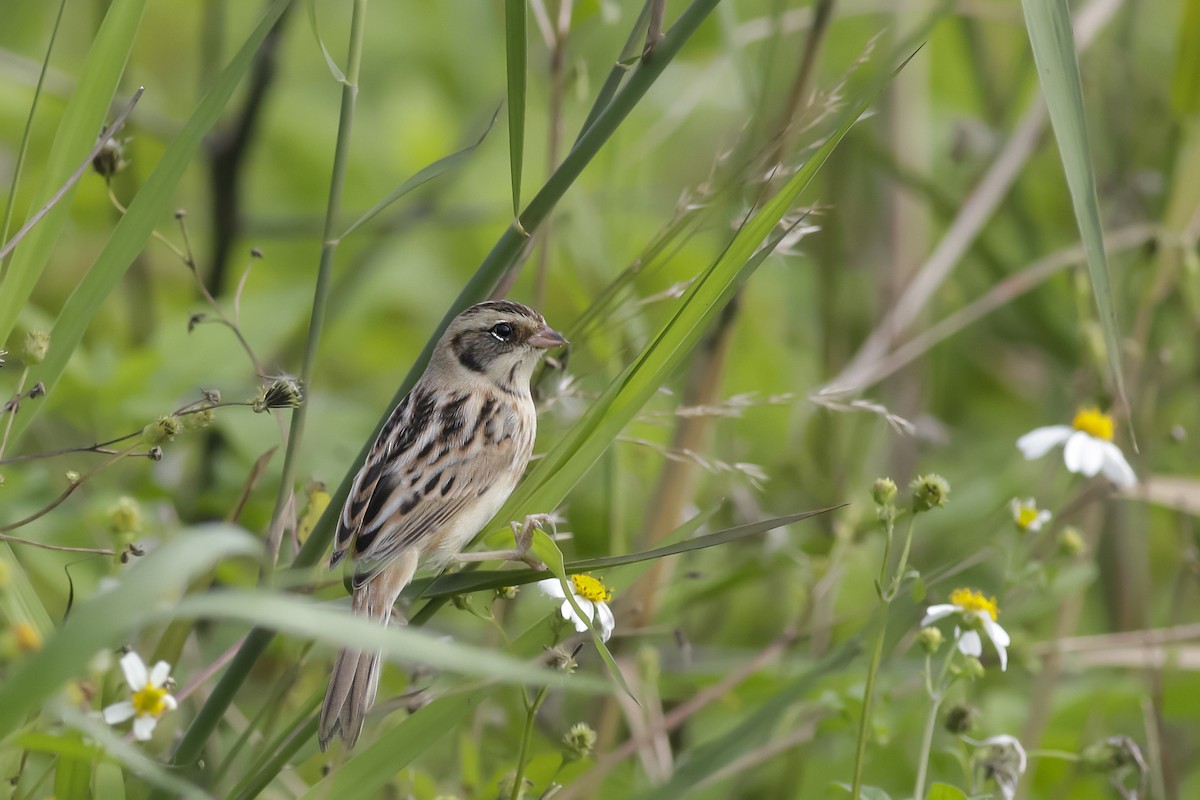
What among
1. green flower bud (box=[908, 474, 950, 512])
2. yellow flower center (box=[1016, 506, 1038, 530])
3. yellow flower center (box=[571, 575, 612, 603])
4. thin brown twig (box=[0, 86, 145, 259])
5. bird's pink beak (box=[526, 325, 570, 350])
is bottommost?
yellow flower center (box=[1016, 506, 1038, 530])

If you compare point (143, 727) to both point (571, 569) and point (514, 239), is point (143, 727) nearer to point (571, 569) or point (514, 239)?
point (571, 569)

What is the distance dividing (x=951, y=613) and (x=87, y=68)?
4.67ft

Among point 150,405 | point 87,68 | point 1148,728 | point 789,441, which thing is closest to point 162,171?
point 87,68

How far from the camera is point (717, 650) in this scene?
3297 millimetres

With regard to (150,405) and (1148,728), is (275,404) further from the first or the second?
(1148,728)

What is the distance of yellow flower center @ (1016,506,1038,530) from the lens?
2.08 meters

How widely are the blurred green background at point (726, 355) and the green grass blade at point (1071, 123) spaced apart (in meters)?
0.22

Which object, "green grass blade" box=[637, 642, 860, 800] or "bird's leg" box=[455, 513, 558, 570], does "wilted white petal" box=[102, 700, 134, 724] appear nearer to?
"bird's leg" box=[455, 513, 558, 570]

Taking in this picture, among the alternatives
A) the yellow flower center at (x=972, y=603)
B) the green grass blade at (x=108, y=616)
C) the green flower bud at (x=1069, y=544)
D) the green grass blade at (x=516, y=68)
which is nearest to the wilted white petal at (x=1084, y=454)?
the green flower bud at (x=1069, y=544)

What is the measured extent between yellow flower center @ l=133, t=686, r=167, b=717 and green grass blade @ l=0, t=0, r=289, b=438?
1.30 ft

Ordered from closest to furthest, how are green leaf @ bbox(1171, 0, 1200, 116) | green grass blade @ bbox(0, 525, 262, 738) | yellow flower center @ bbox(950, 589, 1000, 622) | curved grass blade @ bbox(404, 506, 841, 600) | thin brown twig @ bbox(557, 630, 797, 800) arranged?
green grass blade @ bbox(0, 525, 262, 738), curved grass blade @ bbox(404, 506, 841, 600), yellow flower center @ bbox(950, 589, 1000, 622), thin brown twig @ bbox(557, 630, 797, 800), green leaf @ bbox(1171, 0, 1200, 116)

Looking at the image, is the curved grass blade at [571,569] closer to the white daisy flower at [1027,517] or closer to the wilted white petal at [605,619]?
the wilted white petal at [605,619]

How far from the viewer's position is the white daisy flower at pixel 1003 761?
6.03ft

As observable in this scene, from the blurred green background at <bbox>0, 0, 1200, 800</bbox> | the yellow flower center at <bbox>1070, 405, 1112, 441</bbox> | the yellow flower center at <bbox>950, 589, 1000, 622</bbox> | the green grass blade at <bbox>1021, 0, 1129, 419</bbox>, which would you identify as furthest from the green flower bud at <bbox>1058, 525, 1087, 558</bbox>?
the green grass blade at <bbox>1021, 0, 1129, 419</bbox>
